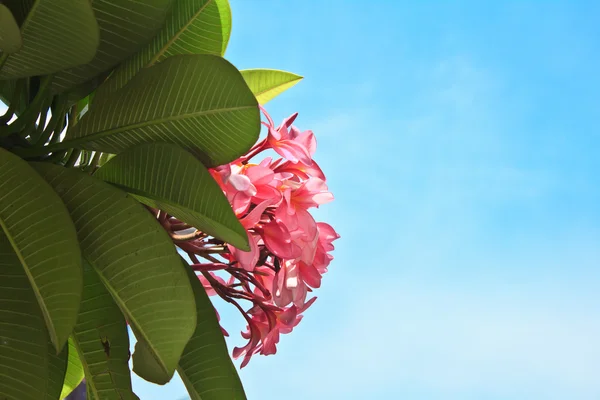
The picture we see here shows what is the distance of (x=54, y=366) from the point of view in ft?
1.89

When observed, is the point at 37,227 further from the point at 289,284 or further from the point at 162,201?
the point at 289,284

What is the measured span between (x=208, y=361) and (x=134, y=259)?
5.2 inches

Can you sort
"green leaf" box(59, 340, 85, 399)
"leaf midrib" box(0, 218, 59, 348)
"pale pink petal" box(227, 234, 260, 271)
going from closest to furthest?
"leaf midrib" box(0, 218, 59, 348) < "pale pink petal" box(227, 234, 260, 271) < "green leaf" box(59, 340, 85, 399)

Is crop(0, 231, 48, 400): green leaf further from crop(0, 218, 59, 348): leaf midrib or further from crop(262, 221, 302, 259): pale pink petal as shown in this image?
crop(262, 221, 302, 259): pale pink petal

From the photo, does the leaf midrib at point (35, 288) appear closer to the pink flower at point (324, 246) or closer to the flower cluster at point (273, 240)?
the flower cluster at point (273, 240)

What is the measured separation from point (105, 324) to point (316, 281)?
198mm

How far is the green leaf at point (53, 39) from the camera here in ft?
1.57

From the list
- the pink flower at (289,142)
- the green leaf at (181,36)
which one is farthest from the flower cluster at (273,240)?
the green leaf at (181,36)

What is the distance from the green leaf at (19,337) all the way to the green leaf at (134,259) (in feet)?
0.18

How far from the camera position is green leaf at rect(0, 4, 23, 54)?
0.43m

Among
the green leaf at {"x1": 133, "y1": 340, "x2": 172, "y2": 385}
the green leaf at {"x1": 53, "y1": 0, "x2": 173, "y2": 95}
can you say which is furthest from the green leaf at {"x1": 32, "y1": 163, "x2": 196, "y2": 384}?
the green leaf at {"x1": 53, "y1": 0, "x2": 173, "y2": 95}

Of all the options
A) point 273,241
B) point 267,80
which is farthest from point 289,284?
point 267,80

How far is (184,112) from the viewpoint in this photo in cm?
51

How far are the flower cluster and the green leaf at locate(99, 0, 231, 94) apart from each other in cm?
10
